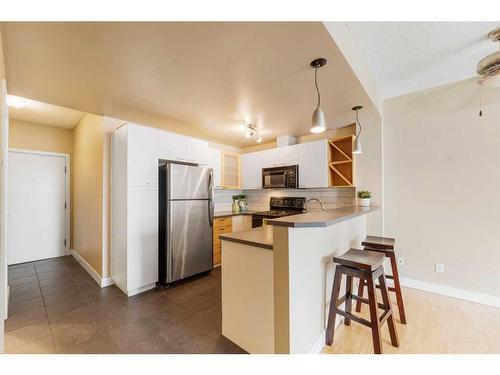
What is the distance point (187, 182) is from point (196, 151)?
662 mm

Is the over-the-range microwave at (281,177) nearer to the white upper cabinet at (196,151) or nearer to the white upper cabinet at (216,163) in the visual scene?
the white upper cabinet at (216,163)

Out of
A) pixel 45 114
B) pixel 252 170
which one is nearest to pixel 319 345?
pixel 252 170

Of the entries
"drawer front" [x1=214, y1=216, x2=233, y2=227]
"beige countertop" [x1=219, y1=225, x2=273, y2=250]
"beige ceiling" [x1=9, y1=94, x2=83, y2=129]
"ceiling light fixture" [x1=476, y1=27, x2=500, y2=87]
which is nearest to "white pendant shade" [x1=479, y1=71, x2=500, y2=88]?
"ceiling light fixture" [x1=476, y1=27, x2=500, y2=87]

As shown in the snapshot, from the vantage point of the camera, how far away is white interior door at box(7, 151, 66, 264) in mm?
3771

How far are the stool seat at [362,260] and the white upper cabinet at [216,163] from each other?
2.69 metres

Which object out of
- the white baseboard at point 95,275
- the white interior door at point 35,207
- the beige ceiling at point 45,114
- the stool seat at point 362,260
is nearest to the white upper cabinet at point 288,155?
the stool seat at point 362,260

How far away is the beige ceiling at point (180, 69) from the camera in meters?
1.31

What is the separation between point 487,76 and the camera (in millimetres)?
1920

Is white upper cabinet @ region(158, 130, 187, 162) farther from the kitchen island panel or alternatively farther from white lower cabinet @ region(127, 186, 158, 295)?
Answer: the kitchen island panel

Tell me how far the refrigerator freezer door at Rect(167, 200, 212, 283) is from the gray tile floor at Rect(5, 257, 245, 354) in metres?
0.22

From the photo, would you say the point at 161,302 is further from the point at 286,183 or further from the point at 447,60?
the point at 447,60
